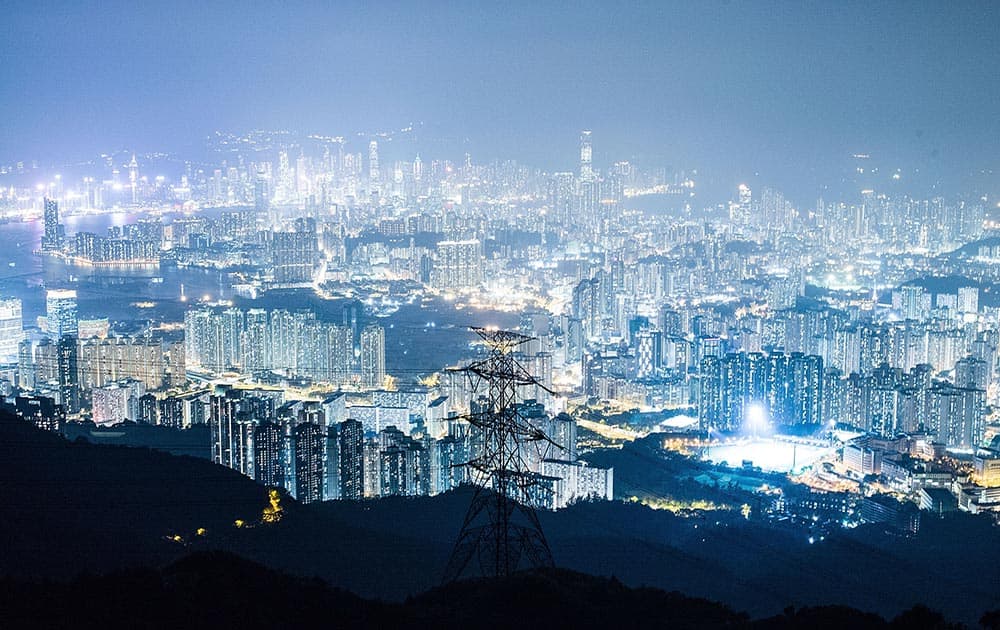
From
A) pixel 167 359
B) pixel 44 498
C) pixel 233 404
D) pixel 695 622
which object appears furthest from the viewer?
pixel 167 359

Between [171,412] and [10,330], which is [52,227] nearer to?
[10,330]

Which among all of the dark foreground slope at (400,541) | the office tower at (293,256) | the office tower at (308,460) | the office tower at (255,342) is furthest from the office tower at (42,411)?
the office tower at (293,256)

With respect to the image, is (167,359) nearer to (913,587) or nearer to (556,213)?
(913,587)

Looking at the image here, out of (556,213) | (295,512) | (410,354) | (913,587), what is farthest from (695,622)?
(556,213)

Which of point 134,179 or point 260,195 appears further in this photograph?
point 260,195

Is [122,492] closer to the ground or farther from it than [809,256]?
closer to the ground

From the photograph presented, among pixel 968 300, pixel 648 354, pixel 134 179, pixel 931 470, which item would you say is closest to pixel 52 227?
pixel 134 179
